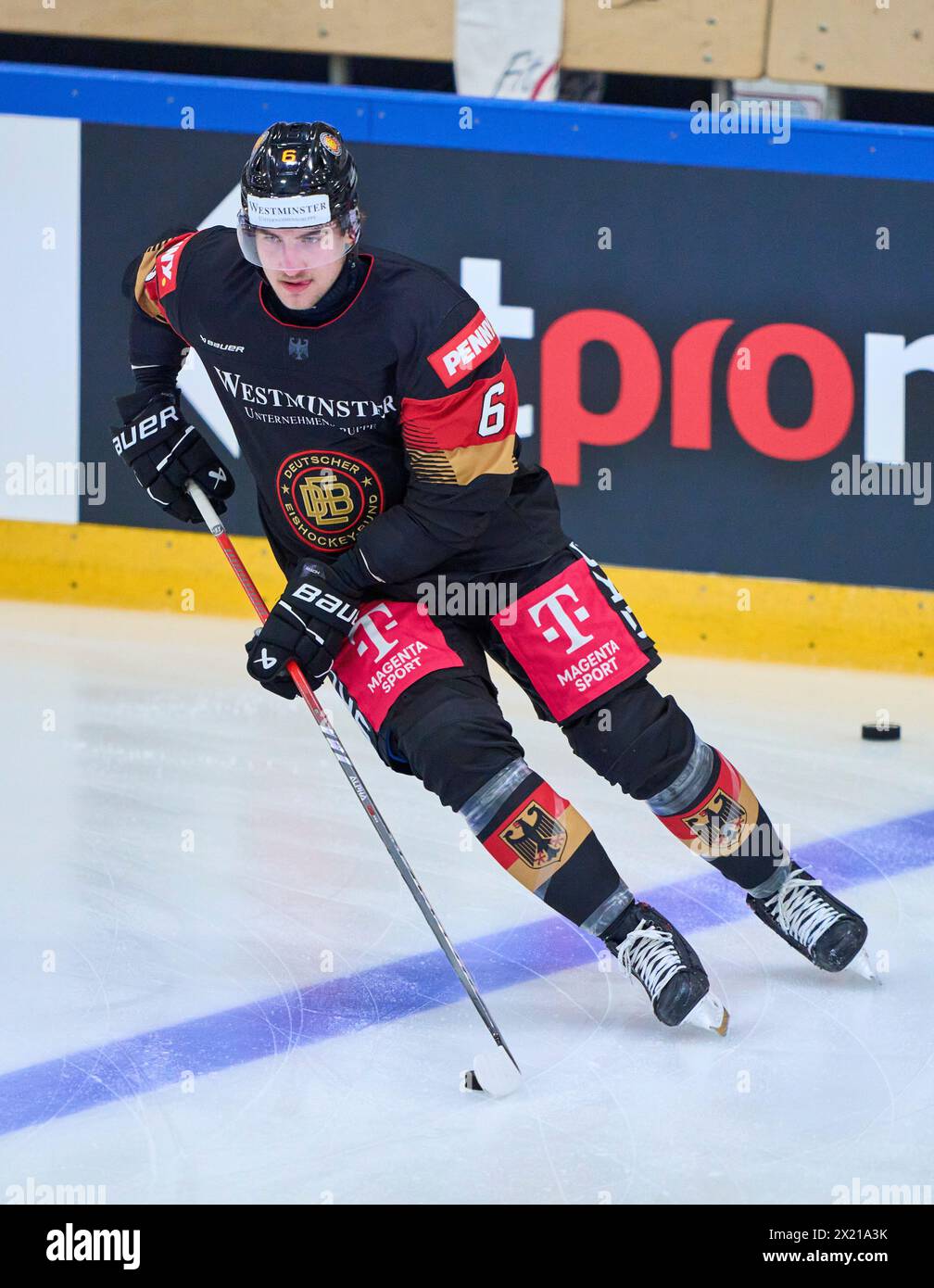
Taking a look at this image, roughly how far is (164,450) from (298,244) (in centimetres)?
63

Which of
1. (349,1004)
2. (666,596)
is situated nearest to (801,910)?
(349,1004)

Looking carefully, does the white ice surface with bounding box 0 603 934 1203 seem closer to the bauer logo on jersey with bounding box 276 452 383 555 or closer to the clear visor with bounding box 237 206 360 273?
the bauer logo on jersey with bounding box 276 452 383 555

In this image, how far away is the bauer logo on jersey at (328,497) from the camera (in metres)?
2.96

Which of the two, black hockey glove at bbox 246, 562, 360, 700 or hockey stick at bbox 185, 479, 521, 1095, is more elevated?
black hockey glove at bbox 246, 562, 360, 700

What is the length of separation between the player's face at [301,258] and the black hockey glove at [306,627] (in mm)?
430

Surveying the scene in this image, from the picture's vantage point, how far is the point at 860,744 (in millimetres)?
4527

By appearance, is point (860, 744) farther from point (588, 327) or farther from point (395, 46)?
point (395, 46)

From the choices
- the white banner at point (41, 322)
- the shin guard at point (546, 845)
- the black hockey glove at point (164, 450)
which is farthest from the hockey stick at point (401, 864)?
the white banner at point (41, 322)

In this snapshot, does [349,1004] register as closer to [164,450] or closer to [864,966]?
[864,966]

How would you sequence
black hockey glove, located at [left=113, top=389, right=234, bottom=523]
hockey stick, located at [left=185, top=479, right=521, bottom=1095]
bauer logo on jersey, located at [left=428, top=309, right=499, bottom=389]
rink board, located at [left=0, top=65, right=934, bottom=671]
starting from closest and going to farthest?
hockey stick, located at [left=185, top=479, right=521, bottom=1095]
bauer logo on jersey, located at [left=428, top=309, right=499, bottom=389]
black hockey glove, located at [left=113, top=389, right=234, bottom=523]
rink board, located at [left=0, top=65, right=934, bottom=671]

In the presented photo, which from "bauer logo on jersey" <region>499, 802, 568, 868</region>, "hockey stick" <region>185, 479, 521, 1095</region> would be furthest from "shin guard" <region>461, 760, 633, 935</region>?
"hockey stick" <region>185, 479, 521, 1095</region>

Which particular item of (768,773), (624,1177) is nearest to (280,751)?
(768,773)

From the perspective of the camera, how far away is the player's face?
2709mm

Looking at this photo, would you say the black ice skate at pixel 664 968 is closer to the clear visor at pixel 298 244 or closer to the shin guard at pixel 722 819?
the shin guard at pixel 722 819
